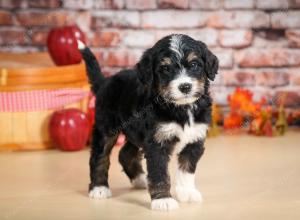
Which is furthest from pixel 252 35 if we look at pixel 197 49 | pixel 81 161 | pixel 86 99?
pixel 197 49

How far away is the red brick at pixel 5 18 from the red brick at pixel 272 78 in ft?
6.26

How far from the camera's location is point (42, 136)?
4395 mm

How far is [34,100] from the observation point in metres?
4.34

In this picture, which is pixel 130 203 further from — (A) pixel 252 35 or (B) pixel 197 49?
(A) pixel 252 35

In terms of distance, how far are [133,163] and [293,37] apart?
6.96 feet

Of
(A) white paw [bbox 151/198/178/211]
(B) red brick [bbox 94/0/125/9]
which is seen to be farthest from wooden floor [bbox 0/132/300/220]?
(B) red brick [bbox 94/0/125/9]

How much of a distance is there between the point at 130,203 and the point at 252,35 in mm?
2288

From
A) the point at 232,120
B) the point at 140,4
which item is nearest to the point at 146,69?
the point at 232,120

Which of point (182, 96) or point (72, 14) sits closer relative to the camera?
point (182, 96)

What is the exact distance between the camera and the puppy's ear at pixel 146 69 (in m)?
2.87

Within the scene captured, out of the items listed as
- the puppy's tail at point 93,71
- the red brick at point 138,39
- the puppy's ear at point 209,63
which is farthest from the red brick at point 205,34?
the puppy's ear at point 209,63

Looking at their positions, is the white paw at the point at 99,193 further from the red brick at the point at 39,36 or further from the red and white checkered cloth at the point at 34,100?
the red brick at the point at 39,36

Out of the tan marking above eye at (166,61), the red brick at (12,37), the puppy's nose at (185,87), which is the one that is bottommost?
the red brick at (12,37)

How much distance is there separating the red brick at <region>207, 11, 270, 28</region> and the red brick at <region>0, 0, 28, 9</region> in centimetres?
139
